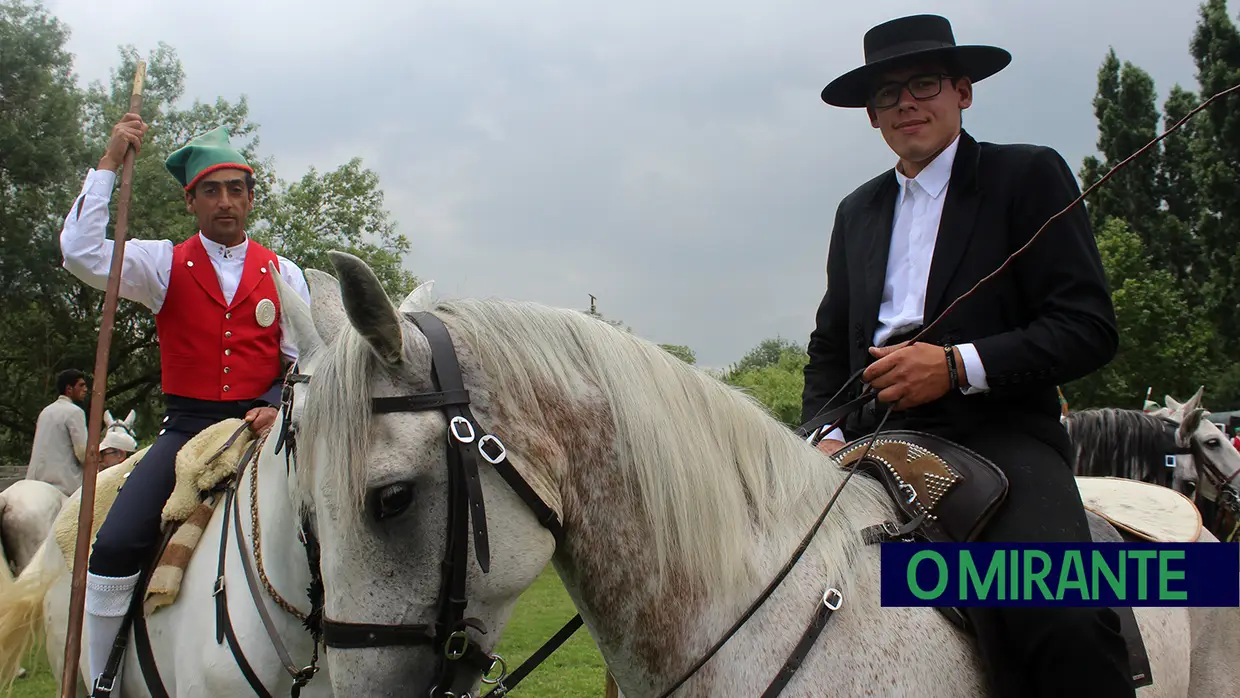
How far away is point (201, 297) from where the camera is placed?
14.0ft

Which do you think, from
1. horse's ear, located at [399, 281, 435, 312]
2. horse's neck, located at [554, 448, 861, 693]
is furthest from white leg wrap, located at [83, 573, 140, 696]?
horse's neck, located at [554, 448, 861, 693]

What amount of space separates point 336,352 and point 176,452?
2663mm

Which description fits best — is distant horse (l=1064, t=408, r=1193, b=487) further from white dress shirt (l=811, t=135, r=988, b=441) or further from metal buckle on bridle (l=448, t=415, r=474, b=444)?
metal buckle on bridle (l=448, t=415, r=474, b=444)

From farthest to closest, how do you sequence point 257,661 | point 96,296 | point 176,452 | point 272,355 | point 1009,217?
point 96,296, point 272,355, point 176,452, point 257,661, point 1009,217

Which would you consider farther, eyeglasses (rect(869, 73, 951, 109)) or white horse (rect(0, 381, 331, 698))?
white horse (rect(0, 381, 331, 698))

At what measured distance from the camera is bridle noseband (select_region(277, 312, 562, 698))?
1766 millimetres

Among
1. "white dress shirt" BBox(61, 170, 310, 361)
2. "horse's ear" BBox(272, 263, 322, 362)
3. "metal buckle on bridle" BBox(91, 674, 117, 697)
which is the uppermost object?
"white dress shirt" BBox(61, 170, 310, 361)

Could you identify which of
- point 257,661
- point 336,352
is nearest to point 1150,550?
point 336,352

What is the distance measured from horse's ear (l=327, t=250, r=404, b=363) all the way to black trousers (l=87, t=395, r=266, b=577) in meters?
2.61

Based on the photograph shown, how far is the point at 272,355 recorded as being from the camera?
14.5ft

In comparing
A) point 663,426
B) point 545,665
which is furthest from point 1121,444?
point 545,665

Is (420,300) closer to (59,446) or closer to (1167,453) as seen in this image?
(1167,453)

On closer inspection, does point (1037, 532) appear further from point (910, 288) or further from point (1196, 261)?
point (1196, 261)

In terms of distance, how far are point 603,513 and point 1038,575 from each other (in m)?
1.01
